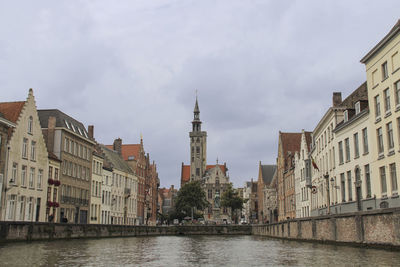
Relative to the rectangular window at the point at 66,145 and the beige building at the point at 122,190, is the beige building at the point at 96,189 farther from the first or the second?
the rectangular window at the point at 66,145

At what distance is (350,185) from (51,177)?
2931 cm

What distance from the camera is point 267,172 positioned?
112 metres

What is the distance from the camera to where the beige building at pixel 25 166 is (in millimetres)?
39375

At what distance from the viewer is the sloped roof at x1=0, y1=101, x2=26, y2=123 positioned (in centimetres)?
4094

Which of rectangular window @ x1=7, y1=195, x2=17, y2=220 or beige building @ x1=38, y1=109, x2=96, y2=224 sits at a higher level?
beige building @ x1=38, y1=109, x2=96, y2=224

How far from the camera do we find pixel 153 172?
96.4 metres

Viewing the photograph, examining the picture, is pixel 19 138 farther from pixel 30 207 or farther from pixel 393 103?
pixel 393 103

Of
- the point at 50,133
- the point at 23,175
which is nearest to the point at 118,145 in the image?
the point at 50,133

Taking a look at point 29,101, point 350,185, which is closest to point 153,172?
point 29,101

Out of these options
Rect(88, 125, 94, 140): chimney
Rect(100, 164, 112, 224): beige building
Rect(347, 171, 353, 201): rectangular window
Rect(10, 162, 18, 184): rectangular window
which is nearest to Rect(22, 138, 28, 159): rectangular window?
Rect(10, 162, 18, 184): rectangular window

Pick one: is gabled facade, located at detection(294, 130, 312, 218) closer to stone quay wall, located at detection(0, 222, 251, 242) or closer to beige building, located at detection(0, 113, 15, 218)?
stone quay wall, located at detection(0, 222, 251, 242)

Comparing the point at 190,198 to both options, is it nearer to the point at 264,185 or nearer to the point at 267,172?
the point at 264,185

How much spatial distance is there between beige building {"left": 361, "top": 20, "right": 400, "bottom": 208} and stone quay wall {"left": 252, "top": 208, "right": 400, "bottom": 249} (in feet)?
14.7

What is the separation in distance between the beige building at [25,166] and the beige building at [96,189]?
1482 cm
